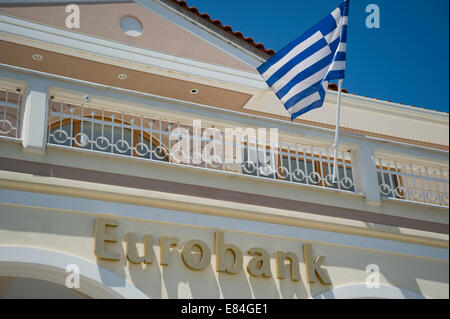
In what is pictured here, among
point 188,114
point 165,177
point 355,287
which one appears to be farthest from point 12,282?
point 355,287

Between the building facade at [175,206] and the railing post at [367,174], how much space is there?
0.06 ft

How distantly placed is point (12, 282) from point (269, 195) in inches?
139

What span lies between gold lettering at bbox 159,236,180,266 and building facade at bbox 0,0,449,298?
0.04 feet

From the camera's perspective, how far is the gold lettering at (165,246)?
7047 mm

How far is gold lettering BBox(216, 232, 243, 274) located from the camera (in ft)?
24.1

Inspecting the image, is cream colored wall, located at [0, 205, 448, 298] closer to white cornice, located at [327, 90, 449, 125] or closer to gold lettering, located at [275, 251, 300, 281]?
gold lettering, located at [275, 251, 300, 281]

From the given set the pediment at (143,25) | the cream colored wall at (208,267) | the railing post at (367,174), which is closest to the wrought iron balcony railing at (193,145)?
the railing post at (367,174)

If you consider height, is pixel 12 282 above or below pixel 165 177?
below

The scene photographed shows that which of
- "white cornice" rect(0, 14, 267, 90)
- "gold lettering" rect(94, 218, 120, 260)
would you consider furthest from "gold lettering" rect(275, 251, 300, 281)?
"white cornice" rect(0, 14, 267, 90)

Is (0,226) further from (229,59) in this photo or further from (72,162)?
(229,59)

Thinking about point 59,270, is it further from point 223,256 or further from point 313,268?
point 313,268

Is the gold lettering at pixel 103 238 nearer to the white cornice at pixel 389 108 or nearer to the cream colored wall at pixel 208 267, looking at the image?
the cream colored wall at pixel 208 267

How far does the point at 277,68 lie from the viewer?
8570 mm

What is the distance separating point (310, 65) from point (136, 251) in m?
3.39
